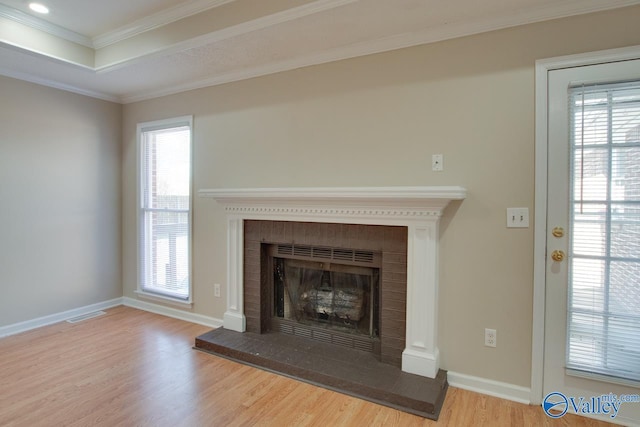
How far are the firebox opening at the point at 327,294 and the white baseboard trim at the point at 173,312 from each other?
74cm

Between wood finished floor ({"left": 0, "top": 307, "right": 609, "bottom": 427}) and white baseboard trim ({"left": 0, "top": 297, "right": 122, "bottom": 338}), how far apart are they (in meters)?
0.26

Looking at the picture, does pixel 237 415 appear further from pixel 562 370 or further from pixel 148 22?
pixel 148 22

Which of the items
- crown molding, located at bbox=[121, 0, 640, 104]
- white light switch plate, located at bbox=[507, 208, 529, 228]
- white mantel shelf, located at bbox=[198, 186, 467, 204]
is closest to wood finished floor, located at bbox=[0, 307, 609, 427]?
white light switch plate, located at bbox=[507, 208, 529, 228]

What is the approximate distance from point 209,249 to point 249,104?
144 centimetres

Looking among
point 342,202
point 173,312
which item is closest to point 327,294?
point 342,202

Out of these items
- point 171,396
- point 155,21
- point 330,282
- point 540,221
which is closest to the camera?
point 540,221

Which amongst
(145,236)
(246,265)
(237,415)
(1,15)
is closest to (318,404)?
(237,415)

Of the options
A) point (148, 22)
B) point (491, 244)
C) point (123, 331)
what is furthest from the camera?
point (123, 331)

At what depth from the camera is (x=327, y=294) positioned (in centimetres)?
296

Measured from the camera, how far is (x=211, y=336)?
2.98 m

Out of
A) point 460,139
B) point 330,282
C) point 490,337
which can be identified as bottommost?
point 490,337

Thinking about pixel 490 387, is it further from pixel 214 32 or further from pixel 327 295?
pixel 214 32

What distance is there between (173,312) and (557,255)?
11.5 feet

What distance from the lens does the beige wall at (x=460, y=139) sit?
7.07ft
